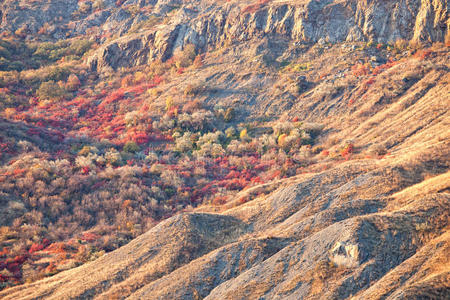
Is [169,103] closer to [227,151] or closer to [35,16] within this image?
[227,151]

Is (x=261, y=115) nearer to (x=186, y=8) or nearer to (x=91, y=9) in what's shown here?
(x=186, y=8)

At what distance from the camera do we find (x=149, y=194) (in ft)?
91.2

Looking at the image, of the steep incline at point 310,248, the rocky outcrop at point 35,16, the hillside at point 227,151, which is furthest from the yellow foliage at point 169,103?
the rocky outcrop at point 35,16

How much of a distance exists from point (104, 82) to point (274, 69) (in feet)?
89.0

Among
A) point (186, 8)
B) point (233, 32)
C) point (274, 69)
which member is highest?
point (186, 8)

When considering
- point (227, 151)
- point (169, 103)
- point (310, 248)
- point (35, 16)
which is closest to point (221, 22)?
point (169, 103)

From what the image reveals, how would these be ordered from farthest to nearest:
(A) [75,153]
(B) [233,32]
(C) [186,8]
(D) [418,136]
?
(C) [186,8], (B) [233,32], (A) [75,153], (D) [418,136]

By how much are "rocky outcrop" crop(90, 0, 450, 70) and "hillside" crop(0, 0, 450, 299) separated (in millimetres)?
223

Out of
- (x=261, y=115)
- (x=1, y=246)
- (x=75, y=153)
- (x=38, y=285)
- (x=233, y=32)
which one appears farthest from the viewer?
(x=233, y=32)

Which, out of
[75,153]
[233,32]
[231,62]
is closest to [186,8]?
[233,32]

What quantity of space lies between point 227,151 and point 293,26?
81.5 feet

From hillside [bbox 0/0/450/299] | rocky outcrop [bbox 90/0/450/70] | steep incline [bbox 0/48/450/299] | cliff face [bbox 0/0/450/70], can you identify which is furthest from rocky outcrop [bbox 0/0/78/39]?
steep incline [bbox 0/48/450/299]

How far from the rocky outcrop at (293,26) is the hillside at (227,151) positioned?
0.73ft

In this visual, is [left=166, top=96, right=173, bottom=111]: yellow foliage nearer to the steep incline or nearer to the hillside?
the hillside
